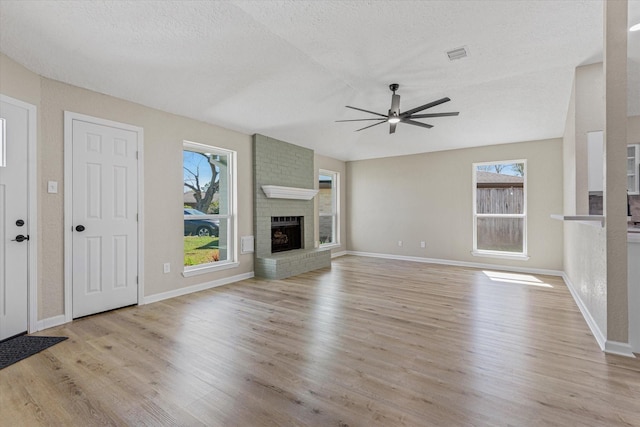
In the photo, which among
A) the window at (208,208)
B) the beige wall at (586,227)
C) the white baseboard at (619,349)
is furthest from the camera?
the window at (208,208)

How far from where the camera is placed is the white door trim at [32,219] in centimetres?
286

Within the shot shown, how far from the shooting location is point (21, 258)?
9.19 feet

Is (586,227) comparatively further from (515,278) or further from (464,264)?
(464,264)

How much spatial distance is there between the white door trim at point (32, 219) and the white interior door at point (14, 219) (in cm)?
2

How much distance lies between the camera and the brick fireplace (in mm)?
5285

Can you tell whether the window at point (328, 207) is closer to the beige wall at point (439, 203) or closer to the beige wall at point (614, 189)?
the beige wall at point (439, 203)

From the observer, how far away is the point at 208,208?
479cm

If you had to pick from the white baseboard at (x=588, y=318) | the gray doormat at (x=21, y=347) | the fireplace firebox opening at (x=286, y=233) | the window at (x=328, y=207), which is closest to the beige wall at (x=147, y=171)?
the gray doormat at (x=21, y=347)

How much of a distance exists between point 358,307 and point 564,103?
3.81 m

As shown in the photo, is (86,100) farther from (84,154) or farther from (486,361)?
(486,361)

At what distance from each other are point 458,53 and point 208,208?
3.92m

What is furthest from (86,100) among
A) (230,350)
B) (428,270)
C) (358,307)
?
(428,270)

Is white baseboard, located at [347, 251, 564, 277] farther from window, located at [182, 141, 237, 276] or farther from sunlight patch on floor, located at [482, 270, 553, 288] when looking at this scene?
window, located at [182, 141, 237, 276]

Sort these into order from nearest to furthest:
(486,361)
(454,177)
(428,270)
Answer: (486,361) < (428,270) < (454,177)
